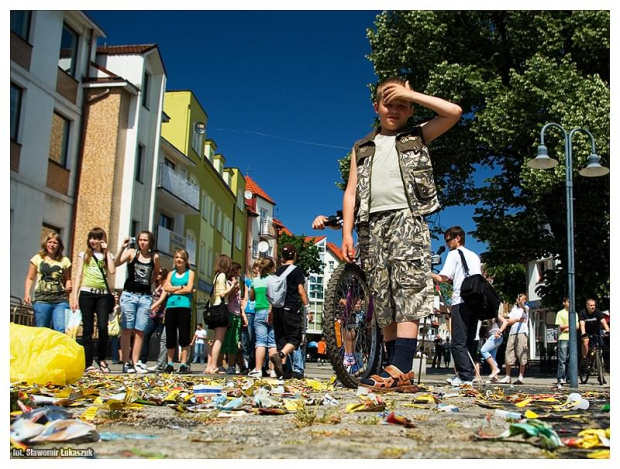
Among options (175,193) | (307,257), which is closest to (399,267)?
(175,193)

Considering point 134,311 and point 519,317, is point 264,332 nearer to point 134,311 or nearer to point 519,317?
point 134,311

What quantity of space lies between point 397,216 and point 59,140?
2081cm

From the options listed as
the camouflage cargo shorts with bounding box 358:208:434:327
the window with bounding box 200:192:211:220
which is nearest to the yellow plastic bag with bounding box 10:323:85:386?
the camouflage cargo shorts with bounding box 358:208:434:327

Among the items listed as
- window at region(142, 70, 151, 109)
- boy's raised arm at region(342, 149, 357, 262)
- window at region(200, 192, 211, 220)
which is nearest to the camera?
boy's raised arm at region(342, 149, 357, 262)

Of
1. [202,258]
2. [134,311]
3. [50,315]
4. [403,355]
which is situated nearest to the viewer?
[403,355]

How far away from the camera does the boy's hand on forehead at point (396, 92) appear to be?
15.0 feet

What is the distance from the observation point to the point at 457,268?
7988mm

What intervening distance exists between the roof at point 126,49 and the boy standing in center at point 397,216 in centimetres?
2529

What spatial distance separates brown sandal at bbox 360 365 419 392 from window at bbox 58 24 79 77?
21724mm

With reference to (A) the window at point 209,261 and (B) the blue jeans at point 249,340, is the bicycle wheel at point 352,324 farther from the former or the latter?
(A) the window at point 209,261

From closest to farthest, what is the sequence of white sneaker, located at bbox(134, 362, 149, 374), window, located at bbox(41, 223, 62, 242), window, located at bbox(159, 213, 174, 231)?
white sneaker, located at bbox(134, 362, 149, 374), window, located at bbox(41, 223, 62, 242), window, located at bbox(159, 213, 174, 231)

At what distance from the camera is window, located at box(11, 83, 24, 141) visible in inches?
758

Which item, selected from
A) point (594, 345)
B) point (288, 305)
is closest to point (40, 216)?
point (288, 305)

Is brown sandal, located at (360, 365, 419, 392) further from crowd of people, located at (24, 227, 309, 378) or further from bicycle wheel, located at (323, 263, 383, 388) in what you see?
crowd of people, located at (24, 227, 309, 378)
